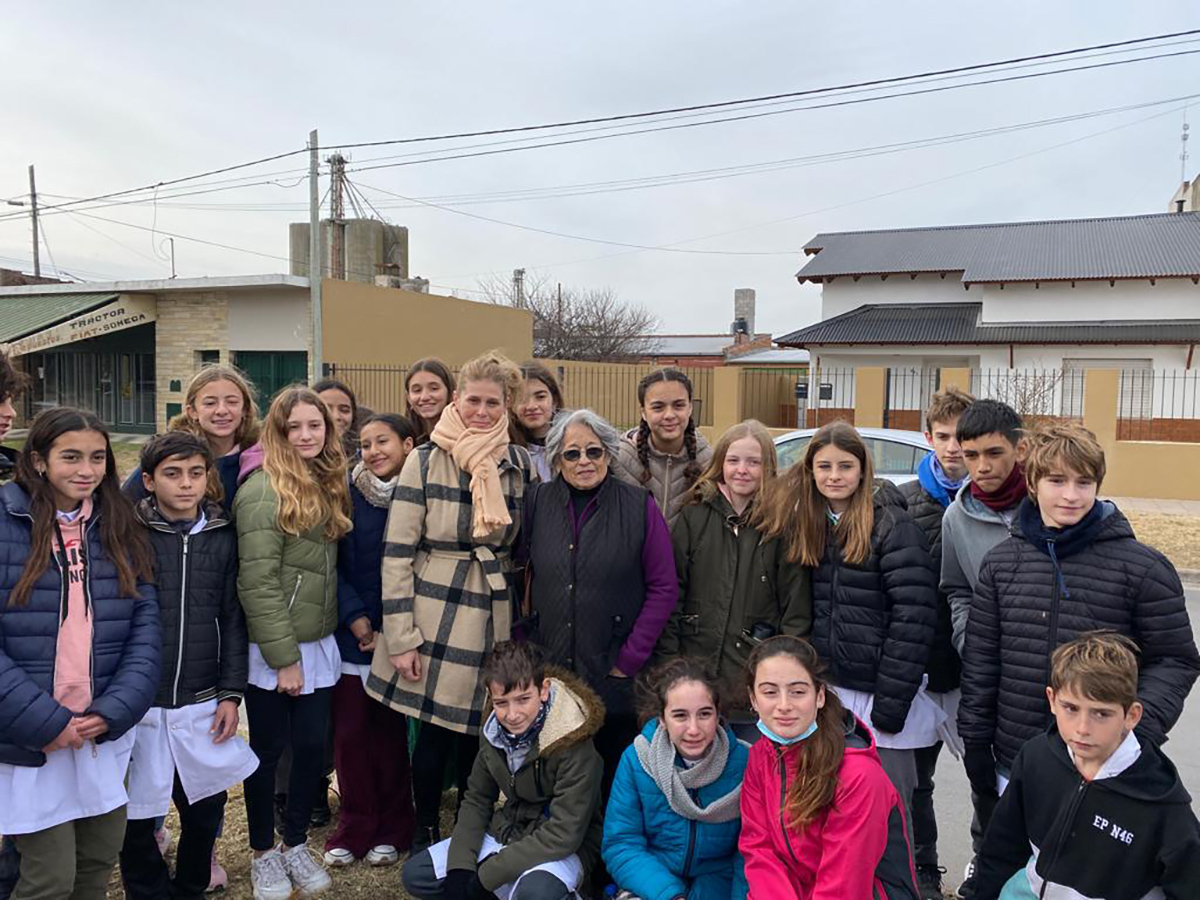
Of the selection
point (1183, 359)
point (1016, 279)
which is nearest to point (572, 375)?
point (1016, 279)

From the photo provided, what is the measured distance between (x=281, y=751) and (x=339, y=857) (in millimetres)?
539

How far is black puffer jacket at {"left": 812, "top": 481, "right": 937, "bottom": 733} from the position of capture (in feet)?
9.79

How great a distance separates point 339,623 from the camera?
11.6ft

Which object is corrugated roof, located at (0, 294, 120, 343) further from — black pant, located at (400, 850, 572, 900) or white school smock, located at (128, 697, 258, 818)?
black pant, located at (400, 850, 572, 900)

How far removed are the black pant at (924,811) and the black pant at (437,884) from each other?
1535 mm

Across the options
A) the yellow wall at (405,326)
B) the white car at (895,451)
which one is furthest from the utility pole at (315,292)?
the white car at (895,451)

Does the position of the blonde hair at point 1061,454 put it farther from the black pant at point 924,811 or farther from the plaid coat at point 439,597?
the plaid coat at point 439,597

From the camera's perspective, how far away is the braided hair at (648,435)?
3.73m

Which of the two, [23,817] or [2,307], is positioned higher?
[2,307]

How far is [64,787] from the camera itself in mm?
→ 2674

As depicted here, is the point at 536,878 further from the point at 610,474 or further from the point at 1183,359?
the point at 1183,359

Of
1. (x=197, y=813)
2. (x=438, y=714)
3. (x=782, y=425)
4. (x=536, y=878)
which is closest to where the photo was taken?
(x=536, y=878)

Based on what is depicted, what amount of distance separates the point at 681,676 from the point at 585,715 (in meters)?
0.42

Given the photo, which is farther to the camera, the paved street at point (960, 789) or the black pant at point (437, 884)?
the paved street at point (960, 789)
